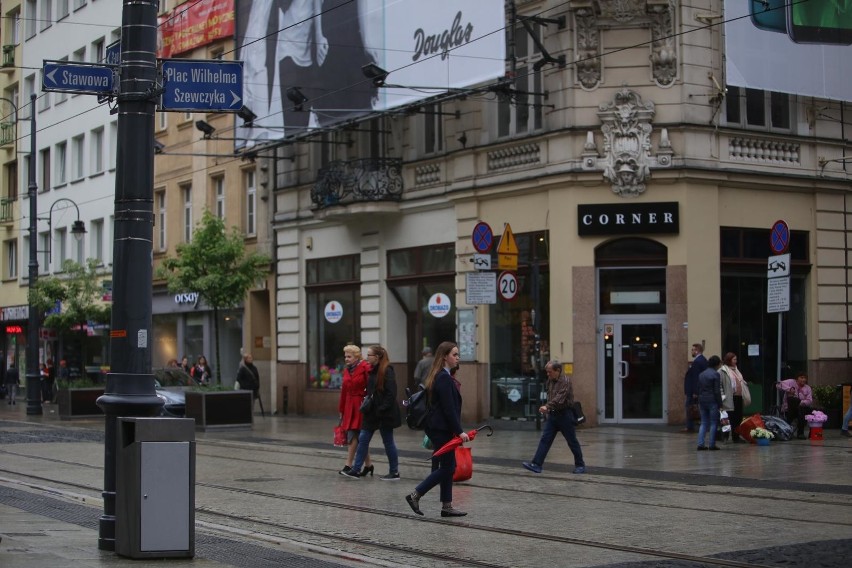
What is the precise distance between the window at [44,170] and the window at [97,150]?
5.52m

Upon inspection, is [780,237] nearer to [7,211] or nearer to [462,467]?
[462,467]

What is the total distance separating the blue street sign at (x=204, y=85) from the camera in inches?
435

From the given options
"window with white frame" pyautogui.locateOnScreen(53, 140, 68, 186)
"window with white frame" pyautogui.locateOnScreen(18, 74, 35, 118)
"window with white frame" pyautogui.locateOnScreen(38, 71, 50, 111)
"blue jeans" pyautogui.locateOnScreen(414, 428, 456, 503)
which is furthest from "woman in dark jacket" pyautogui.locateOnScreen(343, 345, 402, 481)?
"window with white frame" pyautogui.locateOnScreen(18, 74, 35, 118)

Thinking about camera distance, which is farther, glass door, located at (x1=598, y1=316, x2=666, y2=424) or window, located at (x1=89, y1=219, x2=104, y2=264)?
window, located at (x1=89, y1=219, x2=104, y2=264)

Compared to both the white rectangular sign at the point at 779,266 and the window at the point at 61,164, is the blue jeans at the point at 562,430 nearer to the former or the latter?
the white rectangular sign at the point at 779,266

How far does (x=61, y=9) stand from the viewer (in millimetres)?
54750

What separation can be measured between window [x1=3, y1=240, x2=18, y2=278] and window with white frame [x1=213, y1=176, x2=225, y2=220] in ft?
66.5

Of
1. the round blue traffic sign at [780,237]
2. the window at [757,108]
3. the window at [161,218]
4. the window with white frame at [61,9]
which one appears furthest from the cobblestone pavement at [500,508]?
the window with white frame at [61,9]

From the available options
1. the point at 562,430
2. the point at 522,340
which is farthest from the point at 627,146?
the point at 562,430

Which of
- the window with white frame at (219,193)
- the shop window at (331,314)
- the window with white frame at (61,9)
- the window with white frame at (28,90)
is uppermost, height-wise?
the window with white frame at (61,9)

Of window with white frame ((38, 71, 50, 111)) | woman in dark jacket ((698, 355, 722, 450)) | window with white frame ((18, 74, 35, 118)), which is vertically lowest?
woman in dark jacket ((698, 355, 722, 450))

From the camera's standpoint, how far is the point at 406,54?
3047 cm

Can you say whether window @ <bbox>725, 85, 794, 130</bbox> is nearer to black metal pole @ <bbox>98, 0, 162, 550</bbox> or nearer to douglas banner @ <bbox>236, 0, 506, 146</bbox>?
douglas banner @ <bbox>236, 0, 506, 146</bbox>

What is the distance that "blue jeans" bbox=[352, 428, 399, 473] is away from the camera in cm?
1798
